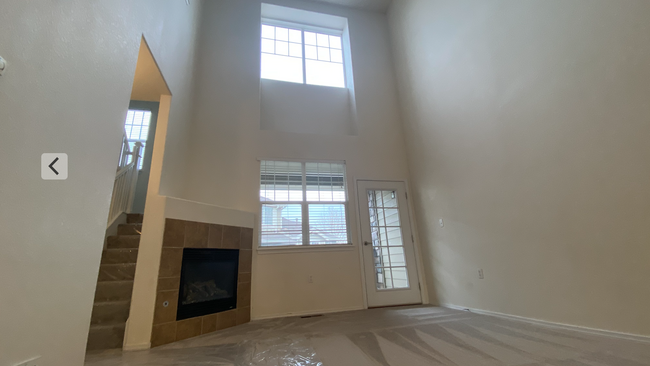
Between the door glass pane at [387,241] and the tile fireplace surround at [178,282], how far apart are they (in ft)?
6.52

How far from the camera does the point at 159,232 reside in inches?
106

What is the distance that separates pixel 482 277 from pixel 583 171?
5.12 feet

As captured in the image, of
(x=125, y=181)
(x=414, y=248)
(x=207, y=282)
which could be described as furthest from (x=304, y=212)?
(x=125, y=181)

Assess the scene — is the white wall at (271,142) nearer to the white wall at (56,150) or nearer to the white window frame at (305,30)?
the white window frame at (305,30)

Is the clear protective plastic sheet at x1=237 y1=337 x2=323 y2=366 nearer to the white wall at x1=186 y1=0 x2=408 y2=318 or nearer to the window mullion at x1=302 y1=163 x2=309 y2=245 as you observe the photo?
the white wall at x1=186 y1=0 x2=408 y2=318

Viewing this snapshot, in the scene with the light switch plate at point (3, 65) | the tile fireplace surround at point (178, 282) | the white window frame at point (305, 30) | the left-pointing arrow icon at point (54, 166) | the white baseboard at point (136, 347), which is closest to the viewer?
the light switch plate at point (3, 65)

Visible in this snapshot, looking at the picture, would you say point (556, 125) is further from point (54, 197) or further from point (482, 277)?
point (54, 197)

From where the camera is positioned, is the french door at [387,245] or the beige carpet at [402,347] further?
the french door at [387,245]

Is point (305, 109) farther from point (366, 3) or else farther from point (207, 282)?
point (207, 282)

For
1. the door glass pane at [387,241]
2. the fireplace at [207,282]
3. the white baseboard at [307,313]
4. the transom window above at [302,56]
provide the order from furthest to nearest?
the transom window above at [302,56]
the door glass pane at [387,241]
the white baseboard at [307,313]
the fireplace at [207,282]

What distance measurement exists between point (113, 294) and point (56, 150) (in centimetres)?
195

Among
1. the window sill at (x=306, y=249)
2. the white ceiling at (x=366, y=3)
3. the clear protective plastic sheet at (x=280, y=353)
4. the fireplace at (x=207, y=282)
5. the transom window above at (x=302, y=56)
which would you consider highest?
the white ceiling at (x=366, y=3)

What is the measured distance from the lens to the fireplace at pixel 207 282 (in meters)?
2.80

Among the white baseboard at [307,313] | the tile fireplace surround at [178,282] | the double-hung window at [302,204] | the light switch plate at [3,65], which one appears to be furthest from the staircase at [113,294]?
the light switch plate at [3,65]
